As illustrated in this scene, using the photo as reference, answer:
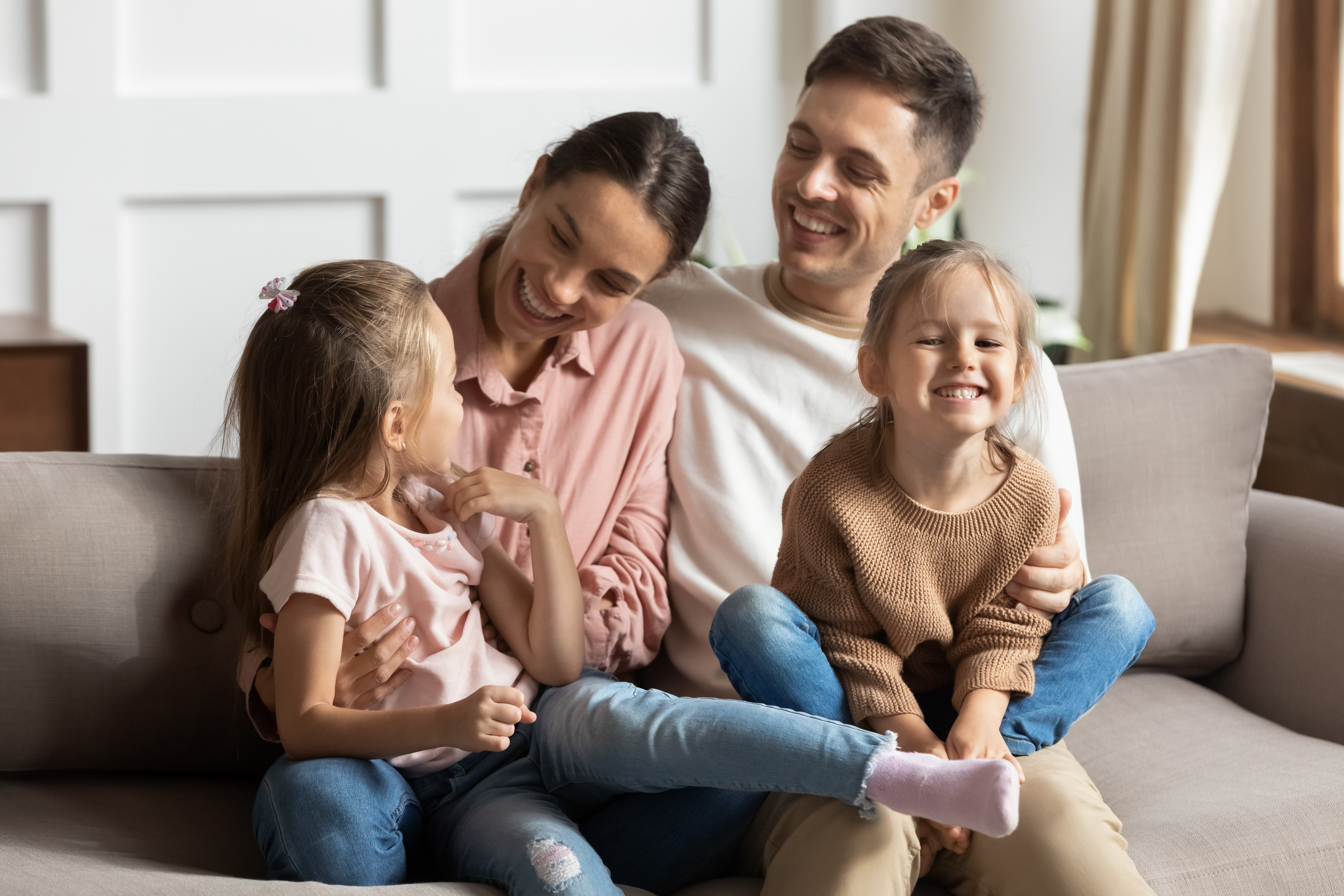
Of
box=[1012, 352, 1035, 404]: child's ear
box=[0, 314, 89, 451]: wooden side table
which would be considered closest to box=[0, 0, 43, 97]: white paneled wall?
box=[0, 314, 89, 451]: wooden side table

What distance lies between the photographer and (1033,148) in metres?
3.24

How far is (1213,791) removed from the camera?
59.6 inches

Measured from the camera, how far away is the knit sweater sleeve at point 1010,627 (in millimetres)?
1339

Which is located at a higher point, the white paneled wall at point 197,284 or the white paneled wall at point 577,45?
the white paneled wall at point 577,45

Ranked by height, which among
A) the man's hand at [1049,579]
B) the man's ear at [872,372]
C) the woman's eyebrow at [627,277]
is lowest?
the man's hand at [1049,579]

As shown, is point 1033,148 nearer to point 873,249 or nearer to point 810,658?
point 873,249

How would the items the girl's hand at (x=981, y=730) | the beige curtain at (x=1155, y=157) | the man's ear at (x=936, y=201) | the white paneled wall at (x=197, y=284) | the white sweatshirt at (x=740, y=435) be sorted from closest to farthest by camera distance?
the girl's hand at (x=981, y=730) → the white sweatshirt at (x=740, y=435) → the man's ear at (x=936, y=201) → the beige curtain at (x=1155, y=157) → the white paneled wall at (x=197, y=284)

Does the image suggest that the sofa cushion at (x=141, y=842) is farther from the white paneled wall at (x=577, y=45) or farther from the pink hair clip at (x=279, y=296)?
the white paneled wall at (x=577, y=45)

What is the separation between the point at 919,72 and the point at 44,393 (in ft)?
5.69

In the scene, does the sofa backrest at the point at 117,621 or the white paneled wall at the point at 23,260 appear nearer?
the sofa backrest at the point at 117,621

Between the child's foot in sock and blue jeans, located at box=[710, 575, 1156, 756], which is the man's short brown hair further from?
the child's foot in sock

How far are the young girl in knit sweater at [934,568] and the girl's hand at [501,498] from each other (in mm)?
230

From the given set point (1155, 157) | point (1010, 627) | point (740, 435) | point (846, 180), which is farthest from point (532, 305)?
point (1155, 157)

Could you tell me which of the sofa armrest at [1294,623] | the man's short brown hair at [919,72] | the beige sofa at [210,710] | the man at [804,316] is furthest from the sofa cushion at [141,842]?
the man's short brown hair at [919,72]
